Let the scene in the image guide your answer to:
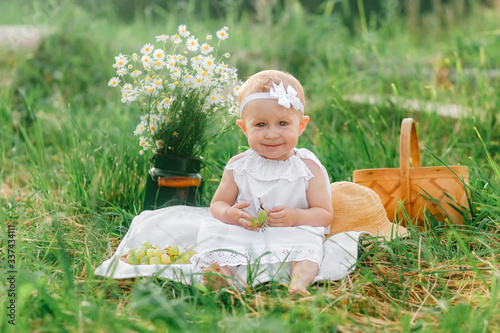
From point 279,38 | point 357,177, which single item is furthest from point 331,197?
point 279,38

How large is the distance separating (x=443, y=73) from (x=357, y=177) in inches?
113

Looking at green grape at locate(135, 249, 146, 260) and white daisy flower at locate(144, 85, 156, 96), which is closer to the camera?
green grape at locate(135, 249, 146, 260)

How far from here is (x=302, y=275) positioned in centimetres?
212

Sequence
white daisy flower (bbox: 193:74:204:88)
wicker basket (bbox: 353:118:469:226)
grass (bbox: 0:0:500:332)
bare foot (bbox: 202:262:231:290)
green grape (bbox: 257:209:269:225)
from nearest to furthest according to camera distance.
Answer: grass (bbox: 0:0:500:332) < bare foot (bbox: 202:262:231:290) < green grape (bbox: 257:209:269:225) < wicker basket (bbox: 353:118:469:226) < white daisy flower (bbox: 193:74:204:88)

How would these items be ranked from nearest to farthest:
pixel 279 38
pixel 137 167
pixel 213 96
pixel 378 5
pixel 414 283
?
1. pixel 414 283
2. pixel 213 96
3. pixel 137 167
4. pixel 279 38
5. pixel 378 5

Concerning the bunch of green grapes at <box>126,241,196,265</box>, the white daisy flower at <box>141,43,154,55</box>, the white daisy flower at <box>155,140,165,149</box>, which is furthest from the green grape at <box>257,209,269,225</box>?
the white daisy flower at <box>141,43,154,55</box>

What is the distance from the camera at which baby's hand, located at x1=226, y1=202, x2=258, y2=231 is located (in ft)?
7.43

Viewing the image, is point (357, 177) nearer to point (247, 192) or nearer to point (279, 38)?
point (247, 192)

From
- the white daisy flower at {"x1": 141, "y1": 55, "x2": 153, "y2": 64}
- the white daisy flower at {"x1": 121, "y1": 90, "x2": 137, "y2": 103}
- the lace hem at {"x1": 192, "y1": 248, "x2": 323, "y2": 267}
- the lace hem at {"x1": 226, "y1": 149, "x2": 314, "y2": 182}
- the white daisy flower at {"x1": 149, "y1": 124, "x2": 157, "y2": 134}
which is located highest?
the white daisy flower at {"x1": 141, "y1": 55, "x2": 153, "y2": 64}

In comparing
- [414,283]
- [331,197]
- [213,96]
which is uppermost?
[213,96]

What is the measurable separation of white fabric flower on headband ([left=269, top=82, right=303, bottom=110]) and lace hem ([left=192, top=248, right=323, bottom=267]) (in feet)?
1.98

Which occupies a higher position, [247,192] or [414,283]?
[247,192]

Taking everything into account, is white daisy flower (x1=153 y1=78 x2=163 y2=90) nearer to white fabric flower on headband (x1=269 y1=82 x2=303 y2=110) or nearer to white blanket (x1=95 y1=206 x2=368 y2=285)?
white blanket (x1=95 y1=206 x2=368 y2=285)

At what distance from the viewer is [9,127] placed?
13.4 ft
